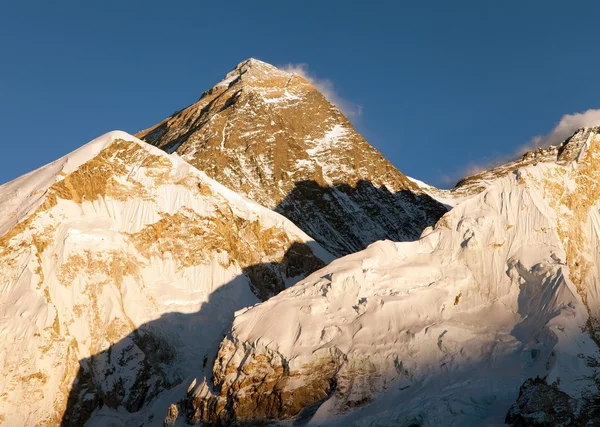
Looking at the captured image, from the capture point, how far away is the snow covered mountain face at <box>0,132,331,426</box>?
3174 inches

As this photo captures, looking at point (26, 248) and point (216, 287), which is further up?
point (26, 248)

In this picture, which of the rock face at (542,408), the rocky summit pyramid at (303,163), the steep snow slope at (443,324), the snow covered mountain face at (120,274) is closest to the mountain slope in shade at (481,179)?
the rocky summit pyramid at (303,163)

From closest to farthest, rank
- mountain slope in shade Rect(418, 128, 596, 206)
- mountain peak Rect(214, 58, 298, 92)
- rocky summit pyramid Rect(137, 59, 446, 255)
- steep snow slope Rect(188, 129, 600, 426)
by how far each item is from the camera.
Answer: steep snow slope Rect(188, 129, 600, 426)
rocky summit pyramid Rect(137, 59, 446, 255)
mountain slope in shade Rect(418, 128, 596, 206)
mountain peak Rect(214, 58, 298, 92)

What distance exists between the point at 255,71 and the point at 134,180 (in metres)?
89.0

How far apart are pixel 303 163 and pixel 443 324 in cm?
8202

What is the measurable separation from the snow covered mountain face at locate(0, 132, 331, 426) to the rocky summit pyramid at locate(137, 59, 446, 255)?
27.2m

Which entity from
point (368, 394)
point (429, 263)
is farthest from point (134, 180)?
point (368, 394)

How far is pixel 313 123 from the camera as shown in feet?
538

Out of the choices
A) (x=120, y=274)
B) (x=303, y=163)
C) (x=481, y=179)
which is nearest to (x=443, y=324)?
(x=120, y=274)

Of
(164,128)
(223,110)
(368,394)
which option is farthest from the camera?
(164,128)

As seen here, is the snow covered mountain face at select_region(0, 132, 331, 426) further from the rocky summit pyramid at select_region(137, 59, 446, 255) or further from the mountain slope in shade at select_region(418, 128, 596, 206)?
the mountain slope in shade at select_region(418, 128, 596, 206)

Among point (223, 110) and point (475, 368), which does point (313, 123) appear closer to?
point (223, 110)

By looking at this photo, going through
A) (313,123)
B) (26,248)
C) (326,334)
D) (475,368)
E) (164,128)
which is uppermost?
(164,128)

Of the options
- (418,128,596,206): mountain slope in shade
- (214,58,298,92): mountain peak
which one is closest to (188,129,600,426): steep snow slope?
(418,128,596,206): mountain slope in shade
